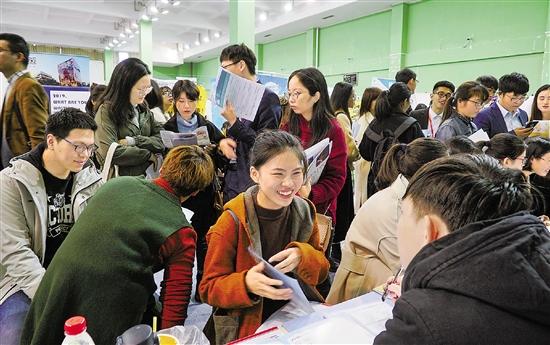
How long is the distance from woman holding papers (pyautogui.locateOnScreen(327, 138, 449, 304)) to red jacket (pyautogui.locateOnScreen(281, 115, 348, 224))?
520mm

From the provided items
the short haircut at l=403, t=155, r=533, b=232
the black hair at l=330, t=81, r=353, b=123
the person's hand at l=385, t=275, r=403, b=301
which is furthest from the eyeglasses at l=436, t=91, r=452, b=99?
the short haircut at l=403, t=155, r=533, b=232

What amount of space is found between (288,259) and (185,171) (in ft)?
1.59

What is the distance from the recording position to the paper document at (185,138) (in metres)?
2.41

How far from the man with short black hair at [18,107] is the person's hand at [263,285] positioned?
1.74 meters

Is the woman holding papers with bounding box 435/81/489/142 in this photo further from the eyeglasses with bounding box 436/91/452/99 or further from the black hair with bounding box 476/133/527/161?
the eyeglasses with bounding box 436/91/452/99

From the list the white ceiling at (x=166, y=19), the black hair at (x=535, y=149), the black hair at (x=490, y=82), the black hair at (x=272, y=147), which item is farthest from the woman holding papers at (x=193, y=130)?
the white ceiling at (x=166, y=19)

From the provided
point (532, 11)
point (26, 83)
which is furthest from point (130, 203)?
point (532, 11)

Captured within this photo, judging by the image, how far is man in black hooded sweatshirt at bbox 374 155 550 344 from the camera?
533 millimetres

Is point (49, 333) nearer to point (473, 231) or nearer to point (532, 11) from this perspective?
point (473, 231)

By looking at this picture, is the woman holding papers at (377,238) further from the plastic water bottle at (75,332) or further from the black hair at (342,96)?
the black hair at (342,96)

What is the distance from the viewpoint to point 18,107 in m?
2.23

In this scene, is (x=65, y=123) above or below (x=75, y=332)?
above

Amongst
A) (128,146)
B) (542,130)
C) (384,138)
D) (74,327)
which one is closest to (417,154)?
(74,327)

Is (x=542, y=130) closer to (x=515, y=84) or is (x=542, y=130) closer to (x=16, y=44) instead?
(x=515, y=84)
